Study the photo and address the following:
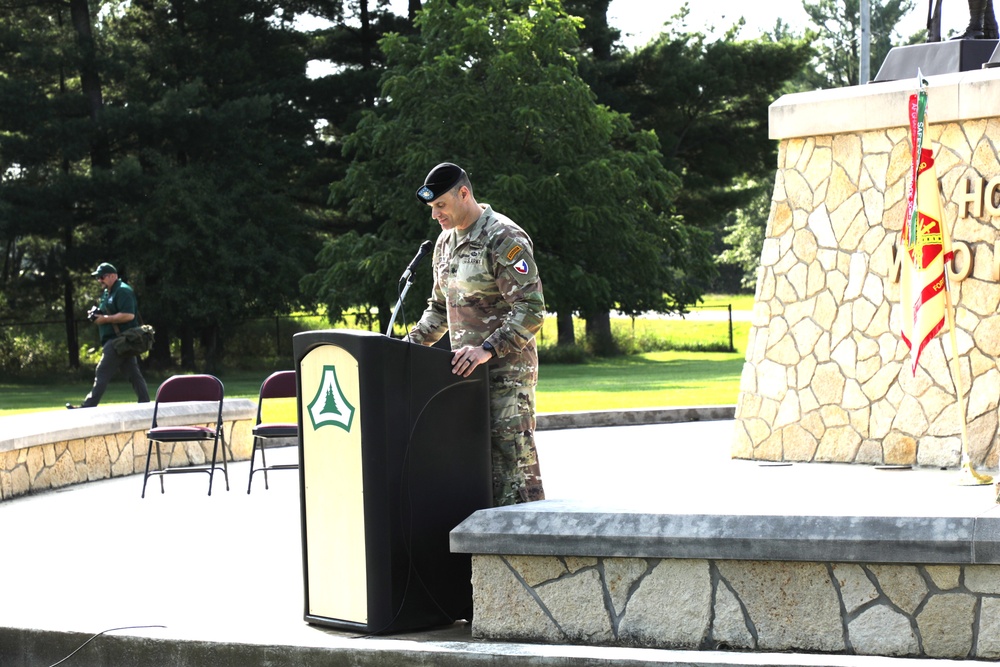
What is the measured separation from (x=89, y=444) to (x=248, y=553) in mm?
4279

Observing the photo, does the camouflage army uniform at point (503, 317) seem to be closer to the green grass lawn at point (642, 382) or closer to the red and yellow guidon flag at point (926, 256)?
the red and yellow guidon flag at point (926, 256)

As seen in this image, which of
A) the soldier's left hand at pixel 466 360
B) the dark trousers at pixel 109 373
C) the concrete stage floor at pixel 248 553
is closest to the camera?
the concrete stage floor at pixel 248 553

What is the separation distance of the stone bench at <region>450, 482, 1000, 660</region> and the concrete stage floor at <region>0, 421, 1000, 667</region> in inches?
4.2

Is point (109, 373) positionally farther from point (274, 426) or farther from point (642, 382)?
point (642, 382)

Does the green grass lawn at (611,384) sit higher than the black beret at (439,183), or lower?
lower

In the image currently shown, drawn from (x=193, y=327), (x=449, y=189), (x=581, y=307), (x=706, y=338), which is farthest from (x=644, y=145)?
(x=449, y=189)

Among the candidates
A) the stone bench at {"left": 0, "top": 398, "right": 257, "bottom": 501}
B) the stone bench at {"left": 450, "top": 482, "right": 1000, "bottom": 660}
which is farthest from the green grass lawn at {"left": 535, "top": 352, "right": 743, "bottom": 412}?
the stone bench at {"left": 450, "top": 482, "right": 1000, "bottom": 660}

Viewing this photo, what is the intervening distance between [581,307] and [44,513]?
24.9 m

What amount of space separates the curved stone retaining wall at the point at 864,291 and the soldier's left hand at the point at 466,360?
500 cm

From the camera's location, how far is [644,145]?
3462 centimetres

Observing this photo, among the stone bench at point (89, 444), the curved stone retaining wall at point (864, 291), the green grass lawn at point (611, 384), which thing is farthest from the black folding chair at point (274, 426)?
the green grass lawn at point (611, 384)

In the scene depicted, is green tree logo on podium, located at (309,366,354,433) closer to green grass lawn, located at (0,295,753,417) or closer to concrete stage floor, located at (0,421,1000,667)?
concrete stage floor, located at (0,421,1000,667)

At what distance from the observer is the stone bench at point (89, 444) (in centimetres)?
1030

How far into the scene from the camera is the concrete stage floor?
5062 mm
